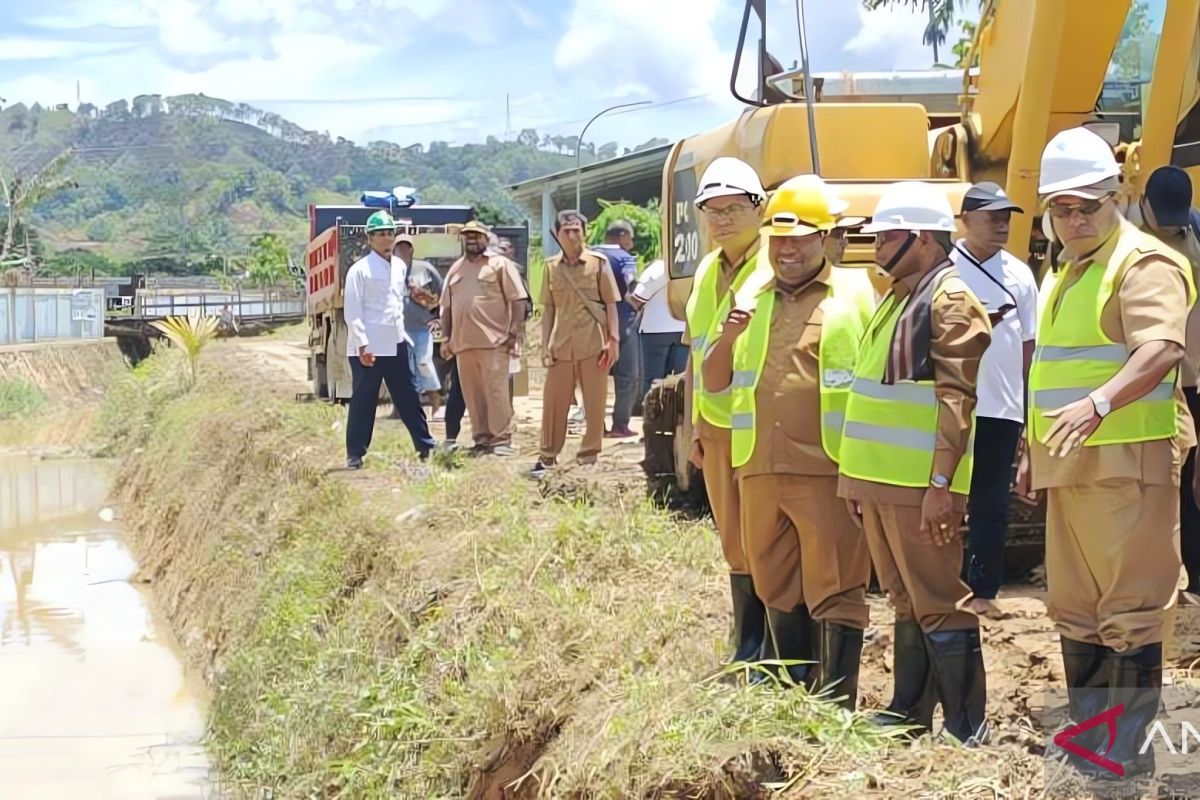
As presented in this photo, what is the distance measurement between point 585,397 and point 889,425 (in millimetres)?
5406

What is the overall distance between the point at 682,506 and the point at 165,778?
3.53 meters

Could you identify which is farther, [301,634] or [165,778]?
[165,778]

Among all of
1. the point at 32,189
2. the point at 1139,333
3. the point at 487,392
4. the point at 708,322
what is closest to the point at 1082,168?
the point at 1139,333

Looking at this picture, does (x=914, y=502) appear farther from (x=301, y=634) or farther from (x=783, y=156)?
(x=301, y=634)

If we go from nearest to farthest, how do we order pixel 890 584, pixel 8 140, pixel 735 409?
pixel 890 584, pixel 735 409, pixel 8 140

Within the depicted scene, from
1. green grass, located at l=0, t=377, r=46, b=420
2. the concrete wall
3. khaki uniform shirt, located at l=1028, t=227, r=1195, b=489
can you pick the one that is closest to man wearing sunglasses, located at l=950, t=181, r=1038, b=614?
khaki uniform shirt, located at l=1028, t=227, r=1195, b=489

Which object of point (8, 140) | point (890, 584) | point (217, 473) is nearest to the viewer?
point (890, 584)

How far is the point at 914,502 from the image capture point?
4.50m

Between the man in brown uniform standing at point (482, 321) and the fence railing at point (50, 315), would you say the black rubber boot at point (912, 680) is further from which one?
the fence railing at point (50, 315)

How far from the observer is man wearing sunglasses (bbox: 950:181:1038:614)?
569cm

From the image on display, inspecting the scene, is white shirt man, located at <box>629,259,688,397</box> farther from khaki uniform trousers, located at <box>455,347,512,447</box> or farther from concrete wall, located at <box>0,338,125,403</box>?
concrete wall, located at <box>0,338,125,403</box>

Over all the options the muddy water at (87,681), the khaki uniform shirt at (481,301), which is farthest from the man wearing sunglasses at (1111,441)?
the khaki uniform shirt at (481,301)

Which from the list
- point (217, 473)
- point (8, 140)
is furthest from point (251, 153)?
point (217, 473)

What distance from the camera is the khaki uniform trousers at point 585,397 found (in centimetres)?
984
